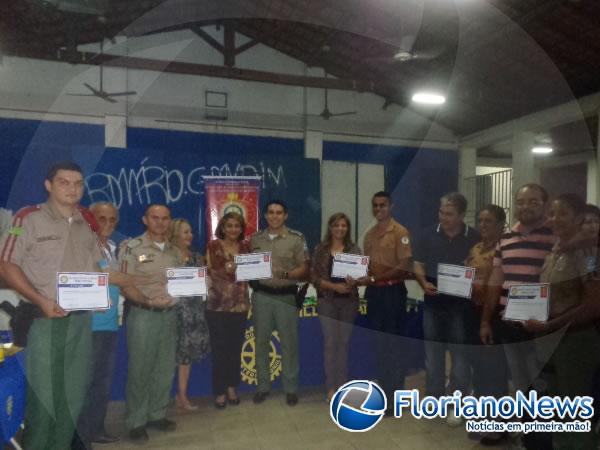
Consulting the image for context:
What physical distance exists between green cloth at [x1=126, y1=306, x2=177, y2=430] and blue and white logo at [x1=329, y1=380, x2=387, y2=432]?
1.13m

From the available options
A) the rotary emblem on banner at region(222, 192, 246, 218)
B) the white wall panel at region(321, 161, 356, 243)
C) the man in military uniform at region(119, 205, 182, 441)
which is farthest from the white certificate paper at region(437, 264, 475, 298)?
the white wall panel at region(321, 161, 356, 243)

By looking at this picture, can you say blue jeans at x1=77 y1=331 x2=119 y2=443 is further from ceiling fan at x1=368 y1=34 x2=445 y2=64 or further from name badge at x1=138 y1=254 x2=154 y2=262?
ceiling fan at x1=368 y1=34 x2=445 y2=64

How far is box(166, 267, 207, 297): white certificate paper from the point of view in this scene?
2643 millimetres

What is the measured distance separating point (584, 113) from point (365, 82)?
3203 millimetres

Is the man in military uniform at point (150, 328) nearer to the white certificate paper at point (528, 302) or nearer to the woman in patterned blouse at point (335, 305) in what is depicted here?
the woman in patterned blouse at point (335, 305)

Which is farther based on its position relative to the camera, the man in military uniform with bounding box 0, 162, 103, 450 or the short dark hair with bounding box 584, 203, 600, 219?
the short dark hair with bounding box 584, 203, 600, 219

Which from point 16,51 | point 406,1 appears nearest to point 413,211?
point 406,1

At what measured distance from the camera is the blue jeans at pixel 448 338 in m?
2.73

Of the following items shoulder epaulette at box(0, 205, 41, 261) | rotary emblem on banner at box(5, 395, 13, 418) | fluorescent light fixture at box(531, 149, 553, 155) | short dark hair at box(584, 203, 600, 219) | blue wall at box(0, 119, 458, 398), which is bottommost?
rotary emblem on banner at box(5, 395, 13, 418)

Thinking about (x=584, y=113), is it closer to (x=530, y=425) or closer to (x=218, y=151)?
(x=530, y=425)

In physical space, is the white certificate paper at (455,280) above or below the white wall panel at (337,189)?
below

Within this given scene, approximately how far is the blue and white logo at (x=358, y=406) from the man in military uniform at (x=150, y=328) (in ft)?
3.52

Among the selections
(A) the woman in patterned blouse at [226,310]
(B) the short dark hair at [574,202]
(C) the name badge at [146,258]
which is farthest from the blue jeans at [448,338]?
(C) the name badge at [146,258]

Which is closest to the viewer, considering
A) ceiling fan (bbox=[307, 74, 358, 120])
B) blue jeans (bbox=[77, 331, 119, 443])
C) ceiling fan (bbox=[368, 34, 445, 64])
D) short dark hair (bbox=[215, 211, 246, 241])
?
blue jeans (bbox=[77, 331, 119, 443])
